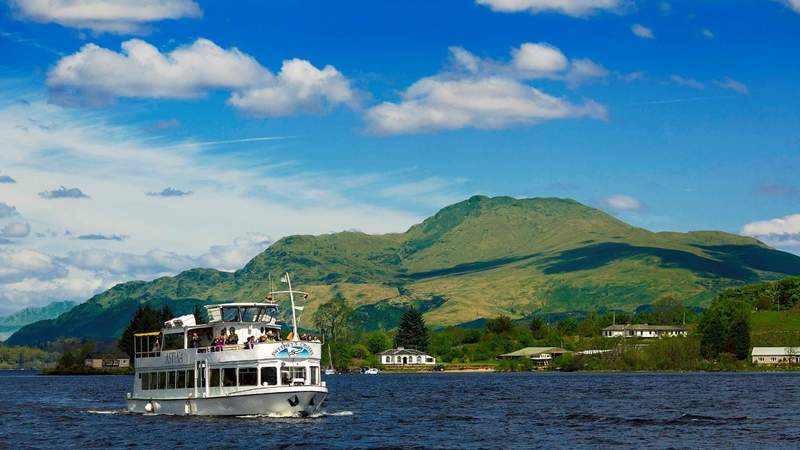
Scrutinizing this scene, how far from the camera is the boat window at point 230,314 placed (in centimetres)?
9319

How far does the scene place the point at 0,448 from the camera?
7569 cm

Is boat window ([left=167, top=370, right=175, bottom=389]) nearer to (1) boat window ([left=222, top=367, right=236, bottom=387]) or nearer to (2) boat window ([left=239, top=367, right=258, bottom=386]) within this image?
(1) boat window ([left=222, top=367, right=236, bottom=387])

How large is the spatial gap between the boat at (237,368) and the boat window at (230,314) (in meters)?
0.08

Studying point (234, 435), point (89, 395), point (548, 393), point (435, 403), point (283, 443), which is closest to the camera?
point (283, 443)

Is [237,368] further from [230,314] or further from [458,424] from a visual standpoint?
[458,424]

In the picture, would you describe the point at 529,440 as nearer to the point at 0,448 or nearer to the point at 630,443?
the point at 630,443

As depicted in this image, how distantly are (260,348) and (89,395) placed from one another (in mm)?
77797

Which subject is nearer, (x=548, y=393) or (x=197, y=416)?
(x=197, y=416)

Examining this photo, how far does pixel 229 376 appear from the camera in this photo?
3499 inches

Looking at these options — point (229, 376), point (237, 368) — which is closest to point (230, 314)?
point (229, 376)

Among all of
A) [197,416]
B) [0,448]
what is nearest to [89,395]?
[197,416]

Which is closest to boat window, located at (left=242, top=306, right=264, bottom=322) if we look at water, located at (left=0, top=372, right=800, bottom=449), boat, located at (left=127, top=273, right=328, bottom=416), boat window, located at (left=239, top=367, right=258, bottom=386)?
boat, located at (left=127, top=273, right=328, bottom=416)

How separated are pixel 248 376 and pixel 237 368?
1111 mm

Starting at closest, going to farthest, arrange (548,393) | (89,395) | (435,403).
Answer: (435,403)
(548,393)
(89,395)
